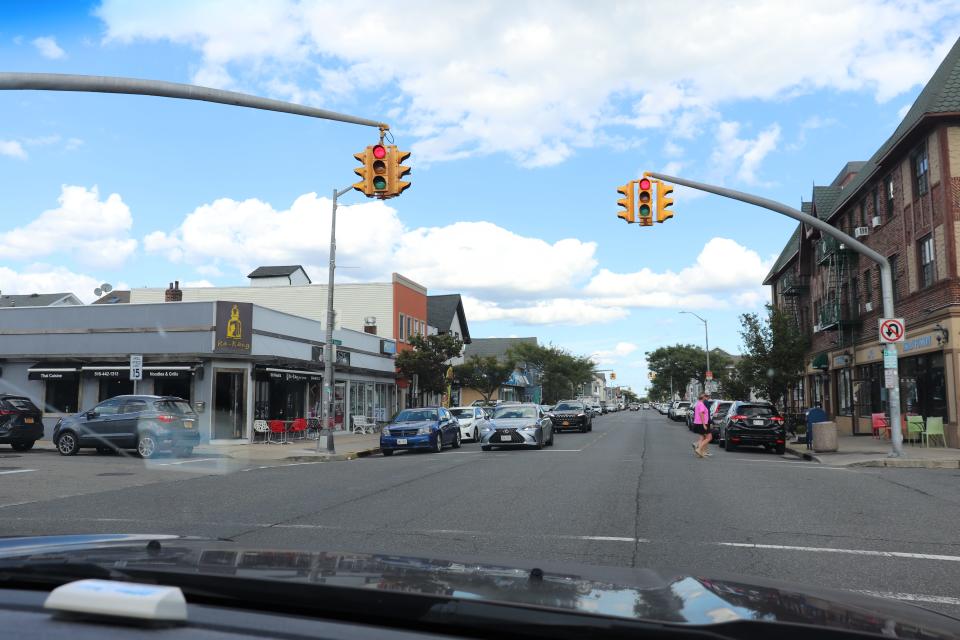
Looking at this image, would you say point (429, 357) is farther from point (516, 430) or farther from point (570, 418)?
point (516, 430)

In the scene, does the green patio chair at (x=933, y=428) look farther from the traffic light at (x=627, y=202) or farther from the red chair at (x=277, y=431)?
the red chair at (x=277, y=431)

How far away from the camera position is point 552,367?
83938mm

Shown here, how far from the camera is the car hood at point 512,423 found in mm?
24344

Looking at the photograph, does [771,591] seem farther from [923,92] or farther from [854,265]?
[854,265]

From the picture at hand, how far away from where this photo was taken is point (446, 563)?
8.78 feet

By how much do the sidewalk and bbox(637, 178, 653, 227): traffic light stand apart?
7614 mm

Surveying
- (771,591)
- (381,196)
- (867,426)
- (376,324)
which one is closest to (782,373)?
(867,426)

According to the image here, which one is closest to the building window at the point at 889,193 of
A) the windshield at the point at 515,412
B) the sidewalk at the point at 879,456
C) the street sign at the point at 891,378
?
the sidewalk at the point at 879,456

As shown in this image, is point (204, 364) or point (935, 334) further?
point (204, 364)

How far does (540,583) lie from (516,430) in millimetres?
22047

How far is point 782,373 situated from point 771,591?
33.8 m

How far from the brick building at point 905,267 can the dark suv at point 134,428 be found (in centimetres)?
2246

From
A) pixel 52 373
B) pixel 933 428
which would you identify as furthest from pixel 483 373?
pixel 933 428

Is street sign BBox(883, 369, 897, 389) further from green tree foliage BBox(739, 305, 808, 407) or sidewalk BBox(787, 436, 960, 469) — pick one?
green tree foliage BBox(739, 305, 808, 407)
